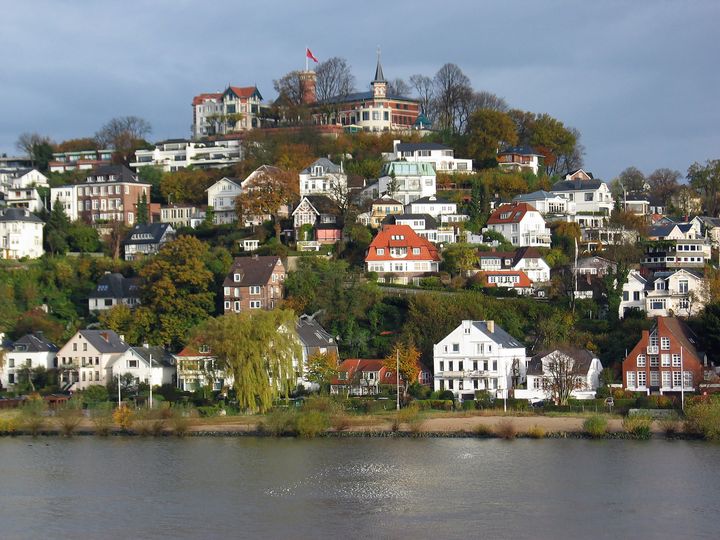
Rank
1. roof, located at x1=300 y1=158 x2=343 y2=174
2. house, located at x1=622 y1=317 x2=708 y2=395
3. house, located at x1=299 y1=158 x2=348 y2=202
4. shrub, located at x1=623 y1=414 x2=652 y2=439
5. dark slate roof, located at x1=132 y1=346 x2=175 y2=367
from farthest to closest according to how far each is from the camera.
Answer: roof, located at x1=300 y1=158 x2=343 y2=174 < house, located at x1=299 y1=158 x2=348 y2=202 < dark slate roof, located at x1=132 y1=346 x2=175 y2=367 < house, located at x1=622 y1=317 x2=708 y2=395 < shrub, located at x1=623 y1=414 x2=652 y2=439

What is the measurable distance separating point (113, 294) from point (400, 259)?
53.5 feet

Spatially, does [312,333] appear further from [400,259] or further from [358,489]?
[358,489]

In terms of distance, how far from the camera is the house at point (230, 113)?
110 m

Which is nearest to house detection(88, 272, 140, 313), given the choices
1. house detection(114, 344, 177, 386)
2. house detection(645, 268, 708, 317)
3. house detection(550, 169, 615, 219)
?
house detection(114, 344, 177, 386)

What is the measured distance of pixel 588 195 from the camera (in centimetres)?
8919

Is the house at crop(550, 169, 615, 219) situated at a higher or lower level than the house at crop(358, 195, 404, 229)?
higher

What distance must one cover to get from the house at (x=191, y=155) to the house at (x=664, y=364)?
4610 centimetres

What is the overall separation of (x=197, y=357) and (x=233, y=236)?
1841cm

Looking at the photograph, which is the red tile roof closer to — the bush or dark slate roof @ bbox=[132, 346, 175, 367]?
dark slate roof @ bbox=[132, 346, 175, 367]

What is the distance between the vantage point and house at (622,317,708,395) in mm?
61406

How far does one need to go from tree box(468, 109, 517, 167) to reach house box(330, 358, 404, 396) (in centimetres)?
3244

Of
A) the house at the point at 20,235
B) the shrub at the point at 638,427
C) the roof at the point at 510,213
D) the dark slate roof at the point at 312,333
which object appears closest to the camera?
the shrub at the point at 638,427

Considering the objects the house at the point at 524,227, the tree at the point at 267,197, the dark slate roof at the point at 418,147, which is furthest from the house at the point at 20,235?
the house at the point at 524,227

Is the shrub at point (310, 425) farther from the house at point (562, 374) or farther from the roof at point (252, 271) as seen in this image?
the roof at point (252, 271)
